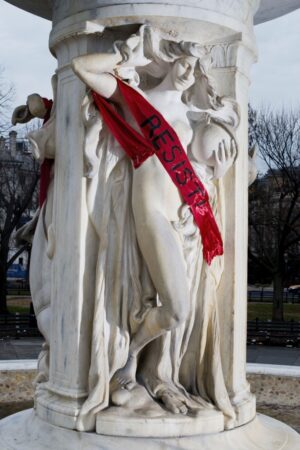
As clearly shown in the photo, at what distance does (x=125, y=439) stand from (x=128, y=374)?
487mm

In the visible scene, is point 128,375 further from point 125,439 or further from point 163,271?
point 163,271

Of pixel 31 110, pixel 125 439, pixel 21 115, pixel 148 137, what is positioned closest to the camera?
pixel 125 439

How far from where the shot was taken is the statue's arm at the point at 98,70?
4688 mm

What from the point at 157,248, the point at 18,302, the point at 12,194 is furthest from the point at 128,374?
the point at 18,302

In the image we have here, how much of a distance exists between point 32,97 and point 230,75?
171cm

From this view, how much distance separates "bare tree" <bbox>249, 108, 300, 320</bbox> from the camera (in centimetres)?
2586

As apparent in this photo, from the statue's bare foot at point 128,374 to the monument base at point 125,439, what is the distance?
403 millimetres

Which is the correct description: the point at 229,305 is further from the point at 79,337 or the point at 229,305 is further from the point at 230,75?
the point at 230,75

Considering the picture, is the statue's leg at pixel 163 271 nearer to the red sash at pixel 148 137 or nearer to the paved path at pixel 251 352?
the red sash at pixel 148 137

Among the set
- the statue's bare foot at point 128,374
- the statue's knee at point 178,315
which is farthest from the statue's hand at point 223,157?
the statue's bare foot at point 128,374

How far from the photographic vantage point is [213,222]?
509cm

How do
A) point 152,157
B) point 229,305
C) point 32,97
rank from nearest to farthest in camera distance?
point 152,157 < point 229,305 < point 32,97

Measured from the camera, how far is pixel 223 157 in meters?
5.07

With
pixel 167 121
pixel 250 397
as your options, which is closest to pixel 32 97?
pixel 167 121
